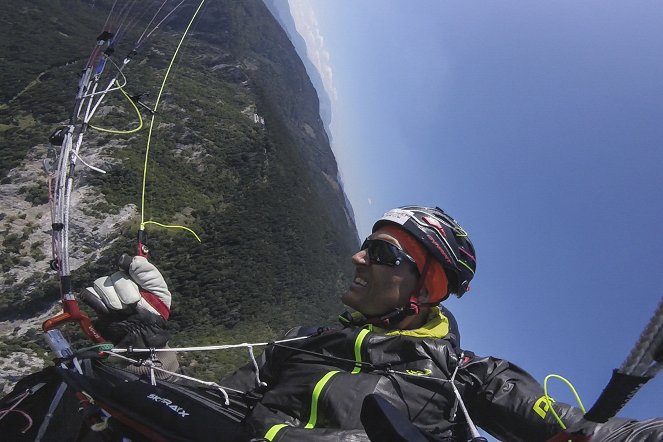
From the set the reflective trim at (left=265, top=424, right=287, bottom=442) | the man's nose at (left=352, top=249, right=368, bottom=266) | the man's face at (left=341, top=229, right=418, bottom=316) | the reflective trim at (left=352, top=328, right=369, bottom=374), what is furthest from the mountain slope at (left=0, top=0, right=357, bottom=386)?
the reflective trim at (left=265, top=424, right=287, bottom=442)

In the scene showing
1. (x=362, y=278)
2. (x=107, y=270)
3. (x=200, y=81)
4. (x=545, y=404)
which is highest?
(x=200, y=81)

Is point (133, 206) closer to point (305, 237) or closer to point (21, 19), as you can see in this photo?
point (305, 237)

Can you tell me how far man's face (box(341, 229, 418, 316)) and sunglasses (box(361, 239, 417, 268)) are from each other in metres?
0.02

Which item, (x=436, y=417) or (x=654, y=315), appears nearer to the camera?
(x=654, y=315)

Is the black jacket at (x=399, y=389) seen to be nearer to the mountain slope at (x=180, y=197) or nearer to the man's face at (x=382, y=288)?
the man's face at (x=382, y=288)

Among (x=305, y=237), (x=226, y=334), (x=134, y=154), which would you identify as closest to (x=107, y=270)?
(x=226, y=334)

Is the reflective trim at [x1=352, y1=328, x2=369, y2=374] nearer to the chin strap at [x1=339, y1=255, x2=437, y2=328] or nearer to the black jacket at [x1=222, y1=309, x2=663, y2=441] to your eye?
the black jacket at [x1=222, y1=309, x2=663, y2=441]

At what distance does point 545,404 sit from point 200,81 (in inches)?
4087

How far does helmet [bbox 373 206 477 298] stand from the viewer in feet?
10.6

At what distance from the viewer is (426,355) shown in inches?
102

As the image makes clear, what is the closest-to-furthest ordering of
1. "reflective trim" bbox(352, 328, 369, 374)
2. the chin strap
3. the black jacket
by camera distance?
1. the black jacket
2. "reflective trim" bbox(352, 328, 369, 374)
3. the chin strap

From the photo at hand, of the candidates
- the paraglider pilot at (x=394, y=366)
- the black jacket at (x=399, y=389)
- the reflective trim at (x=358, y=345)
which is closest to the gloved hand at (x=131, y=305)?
the paraglider pilot at (x=394, y=366)

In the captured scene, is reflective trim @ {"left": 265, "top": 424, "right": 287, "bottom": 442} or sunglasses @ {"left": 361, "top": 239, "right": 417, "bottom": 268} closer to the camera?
reflective trim @ {"left": 265, "top": 424, "right": 287, "bottom": 442}

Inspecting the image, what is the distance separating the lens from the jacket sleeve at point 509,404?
2.46 metres
